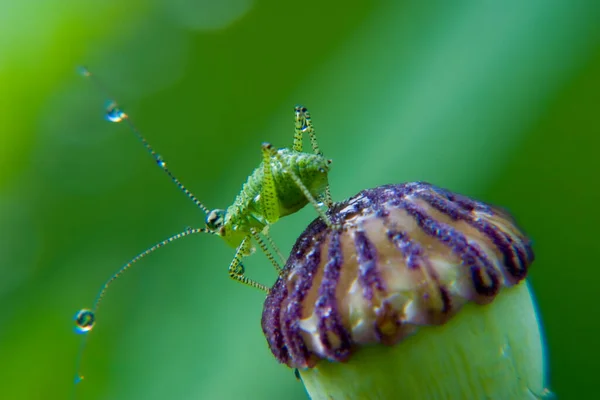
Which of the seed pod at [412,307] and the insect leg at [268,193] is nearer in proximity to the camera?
the seed pod at [412,307]

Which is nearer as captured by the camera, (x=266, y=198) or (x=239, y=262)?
(x=266, y=198)

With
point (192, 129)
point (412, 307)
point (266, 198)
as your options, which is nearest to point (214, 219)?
point (266, 198)

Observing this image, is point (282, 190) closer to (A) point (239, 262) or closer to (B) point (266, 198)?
(B) point (266, 198)

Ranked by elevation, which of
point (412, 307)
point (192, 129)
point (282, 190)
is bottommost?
point (412, 307)

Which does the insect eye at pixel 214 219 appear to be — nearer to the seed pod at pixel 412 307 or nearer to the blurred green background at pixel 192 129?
the blurred green background at pixel 192 129

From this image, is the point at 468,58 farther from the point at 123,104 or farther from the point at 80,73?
the point at 80,73

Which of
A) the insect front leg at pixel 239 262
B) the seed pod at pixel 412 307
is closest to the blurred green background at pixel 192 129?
the insect front leg at pixel 239 262
